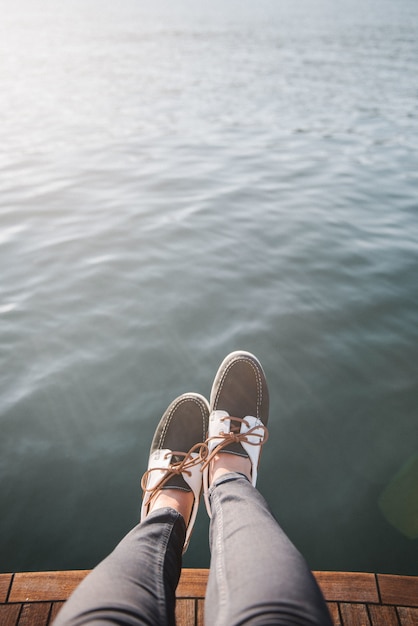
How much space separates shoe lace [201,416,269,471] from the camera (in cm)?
242

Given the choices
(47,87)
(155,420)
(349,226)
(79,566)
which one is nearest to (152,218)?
(349,226)

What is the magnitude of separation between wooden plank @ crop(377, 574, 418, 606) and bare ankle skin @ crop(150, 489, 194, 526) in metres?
0.90

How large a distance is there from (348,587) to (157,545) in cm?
77

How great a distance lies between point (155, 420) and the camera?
9.13 feet

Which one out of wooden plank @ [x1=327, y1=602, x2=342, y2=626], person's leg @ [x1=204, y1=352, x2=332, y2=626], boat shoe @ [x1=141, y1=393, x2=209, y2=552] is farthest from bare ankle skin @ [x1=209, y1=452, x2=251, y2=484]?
wooden plank @ [x1=327, y1=602, x2=342, y2=626]

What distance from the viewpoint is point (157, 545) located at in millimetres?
1677

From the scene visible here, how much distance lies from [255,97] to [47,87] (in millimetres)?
6341

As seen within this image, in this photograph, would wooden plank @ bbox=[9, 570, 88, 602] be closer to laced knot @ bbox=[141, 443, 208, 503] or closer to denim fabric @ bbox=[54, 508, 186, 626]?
denim fabric @ bbox=[54, 508, 186, 626]

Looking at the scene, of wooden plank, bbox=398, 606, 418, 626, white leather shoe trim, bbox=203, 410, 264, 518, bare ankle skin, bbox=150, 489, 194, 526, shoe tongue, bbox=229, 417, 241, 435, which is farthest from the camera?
shoe tongue, bbox=229, 417, 241, 435

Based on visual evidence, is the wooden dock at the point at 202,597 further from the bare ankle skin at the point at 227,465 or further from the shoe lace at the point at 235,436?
the shoe lace at the point at 235,436

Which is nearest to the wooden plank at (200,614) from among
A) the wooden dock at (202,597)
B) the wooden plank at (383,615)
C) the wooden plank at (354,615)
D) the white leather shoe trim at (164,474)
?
the wooden dock at (202,597)

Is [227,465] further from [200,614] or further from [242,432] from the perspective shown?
[200,614]

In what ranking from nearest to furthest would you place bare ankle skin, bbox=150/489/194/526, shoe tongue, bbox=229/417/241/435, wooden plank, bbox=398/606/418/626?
1. wooden plank, bbox=398/606/418/626
2. bare ankle skin, bbox=150/489/194/526
3. shoe tongue, bbox=229/417/241/435

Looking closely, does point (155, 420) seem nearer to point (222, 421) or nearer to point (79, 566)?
point (222, 421)
